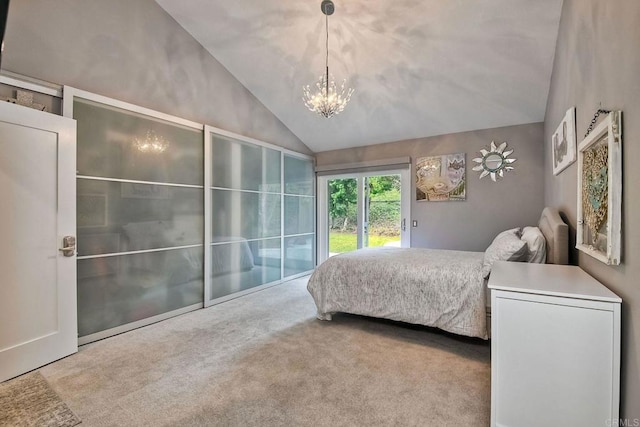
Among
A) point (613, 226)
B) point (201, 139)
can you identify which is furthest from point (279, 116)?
point (613, 226)

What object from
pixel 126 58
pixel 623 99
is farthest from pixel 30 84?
pixel 623 99

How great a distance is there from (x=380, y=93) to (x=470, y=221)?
87.2 inches

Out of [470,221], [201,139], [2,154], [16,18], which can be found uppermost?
[16,18]

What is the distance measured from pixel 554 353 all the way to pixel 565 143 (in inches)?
72.4

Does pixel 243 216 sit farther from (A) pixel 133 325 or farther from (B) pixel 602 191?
(B) pixel 602 191

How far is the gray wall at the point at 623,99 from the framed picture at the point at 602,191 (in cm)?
3

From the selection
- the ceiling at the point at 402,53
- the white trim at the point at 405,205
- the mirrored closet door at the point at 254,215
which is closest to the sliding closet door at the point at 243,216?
the mirrored closet door at the point at 254,215

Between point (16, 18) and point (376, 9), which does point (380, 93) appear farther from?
point (16, 18)

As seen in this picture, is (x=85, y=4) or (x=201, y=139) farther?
(x=201, y=139)

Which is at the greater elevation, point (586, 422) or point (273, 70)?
point (273, 70)

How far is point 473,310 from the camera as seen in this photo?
252 cm

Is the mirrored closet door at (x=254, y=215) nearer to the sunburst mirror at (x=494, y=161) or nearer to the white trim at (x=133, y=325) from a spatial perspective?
the white trim at (x=133, y=325)

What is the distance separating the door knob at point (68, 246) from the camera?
2497 millimetres

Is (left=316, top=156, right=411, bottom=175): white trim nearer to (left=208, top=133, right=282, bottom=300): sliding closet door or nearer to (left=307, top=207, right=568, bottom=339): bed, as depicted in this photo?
(left=208, top=133, right=282, bottom=300): sliding closet door
